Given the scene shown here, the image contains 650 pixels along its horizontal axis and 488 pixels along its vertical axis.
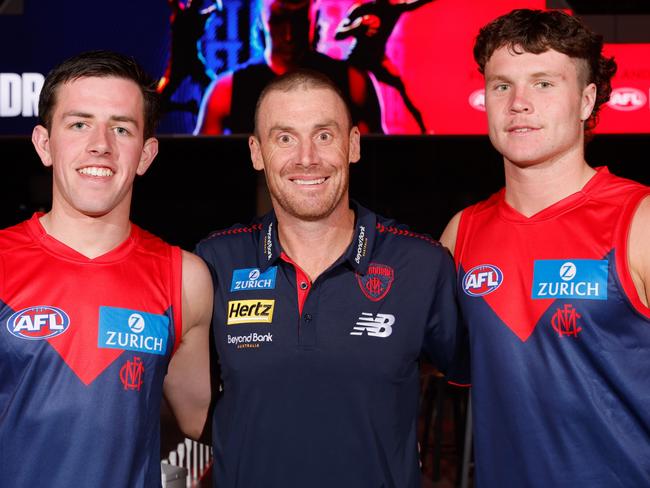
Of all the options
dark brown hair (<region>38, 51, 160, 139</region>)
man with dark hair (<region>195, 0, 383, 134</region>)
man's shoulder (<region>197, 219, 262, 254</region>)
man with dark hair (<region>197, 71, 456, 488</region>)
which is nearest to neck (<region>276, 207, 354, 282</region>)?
man with dark hair (<region>197, 71, 456, 488</region>)

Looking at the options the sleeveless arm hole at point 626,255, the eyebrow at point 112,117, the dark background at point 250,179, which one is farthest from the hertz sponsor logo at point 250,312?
the dark background at point 250,179

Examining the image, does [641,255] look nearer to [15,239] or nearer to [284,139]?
[284,139]

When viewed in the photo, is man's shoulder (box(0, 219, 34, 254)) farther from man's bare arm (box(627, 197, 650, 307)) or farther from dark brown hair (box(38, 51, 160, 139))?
man's bare arm (box(627, 197, 650, 307))

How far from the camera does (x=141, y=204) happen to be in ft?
29.9

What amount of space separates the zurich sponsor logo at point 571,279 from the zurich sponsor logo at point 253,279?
64 centimetres

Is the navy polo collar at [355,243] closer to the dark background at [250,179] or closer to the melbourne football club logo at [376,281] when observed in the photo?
the melbourne football club logo at [376,281]

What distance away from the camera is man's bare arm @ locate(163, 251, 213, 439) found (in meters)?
2.00

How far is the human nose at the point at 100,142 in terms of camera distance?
6.10 feet

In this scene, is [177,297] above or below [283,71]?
below

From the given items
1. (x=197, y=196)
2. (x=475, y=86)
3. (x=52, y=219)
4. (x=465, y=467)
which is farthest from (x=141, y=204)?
(x=52, y=219)

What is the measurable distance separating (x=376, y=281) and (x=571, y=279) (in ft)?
1.53

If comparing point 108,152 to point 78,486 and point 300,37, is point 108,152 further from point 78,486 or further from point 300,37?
point 300,37

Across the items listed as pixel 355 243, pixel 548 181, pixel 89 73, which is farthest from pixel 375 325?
pixel 89 73

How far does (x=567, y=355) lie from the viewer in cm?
183
